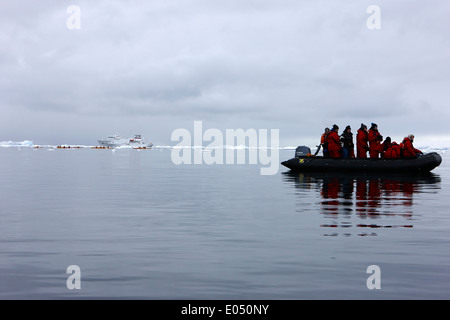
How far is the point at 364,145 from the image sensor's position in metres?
39.3

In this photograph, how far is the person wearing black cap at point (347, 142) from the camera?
129 feet

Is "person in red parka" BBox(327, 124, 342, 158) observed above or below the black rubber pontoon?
above

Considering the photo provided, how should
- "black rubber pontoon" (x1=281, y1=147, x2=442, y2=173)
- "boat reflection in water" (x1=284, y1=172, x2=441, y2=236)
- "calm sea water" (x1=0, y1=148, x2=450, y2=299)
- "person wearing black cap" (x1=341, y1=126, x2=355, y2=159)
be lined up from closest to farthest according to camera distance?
"calm sea water" (x1=0, y1=148, x2=450, y2=299)
"boat reflection in water" (x1=284, y1=172, x2=441, y2=236)
"black rubber pontoon" (x1=281, y1=147, x2=442, y2=173)
"person wearing black cap" (x1=341, y1=126, x2=355, y2=159)

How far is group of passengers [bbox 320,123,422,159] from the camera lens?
128 ft

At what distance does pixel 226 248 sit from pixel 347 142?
28.4 m

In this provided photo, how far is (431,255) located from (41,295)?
7.63 m

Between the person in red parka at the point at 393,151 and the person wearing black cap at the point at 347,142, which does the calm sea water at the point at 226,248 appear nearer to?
the person wearing black cap at the point at 347,142

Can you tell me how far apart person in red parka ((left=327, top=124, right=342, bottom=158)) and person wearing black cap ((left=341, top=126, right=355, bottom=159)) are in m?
0.32

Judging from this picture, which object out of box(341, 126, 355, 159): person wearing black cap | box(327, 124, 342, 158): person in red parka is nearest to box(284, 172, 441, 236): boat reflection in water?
box(327, 124, 342, 158): person in red parka

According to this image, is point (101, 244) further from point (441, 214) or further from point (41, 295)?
point (441, 214)

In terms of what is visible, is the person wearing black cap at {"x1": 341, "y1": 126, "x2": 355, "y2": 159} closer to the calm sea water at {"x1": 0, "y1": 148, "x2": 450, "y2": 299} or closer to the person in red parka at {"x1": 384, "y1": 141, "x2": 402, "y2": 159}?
the person in red parka at {"x1": 384, "y1": 141, "x2": 402, "y2": 159}

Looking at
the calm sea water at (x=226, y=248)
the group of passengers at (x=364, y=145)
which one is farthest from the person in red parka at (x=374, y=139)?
the calm sea water at (x=226, y=248)

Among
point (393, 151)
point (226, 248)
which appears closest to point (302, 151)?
→ point (393, 151)

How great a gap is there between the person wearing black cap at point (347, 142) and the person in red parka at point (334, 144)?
1.05 ft
